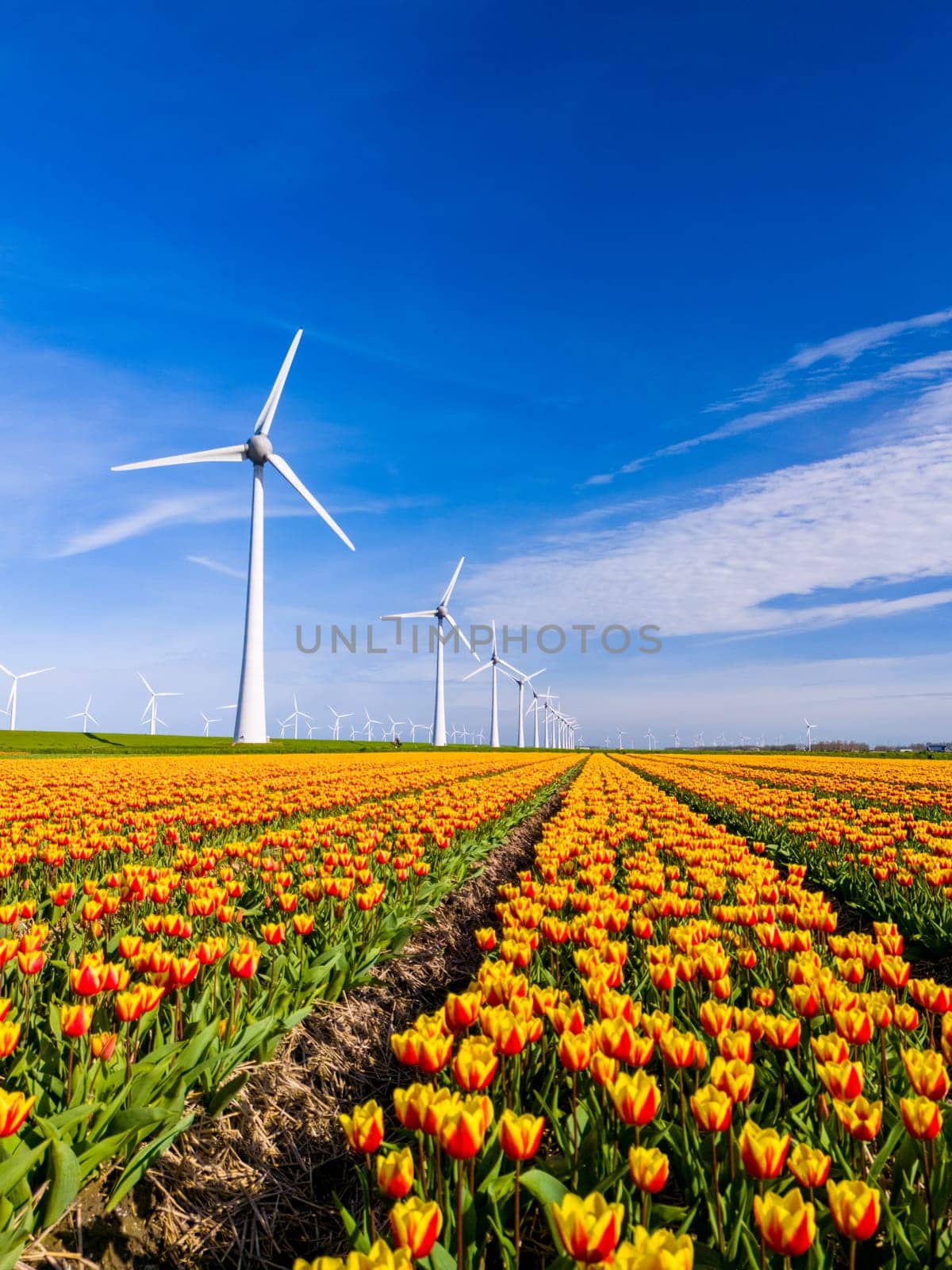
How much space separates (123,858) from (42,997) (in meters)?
5.24

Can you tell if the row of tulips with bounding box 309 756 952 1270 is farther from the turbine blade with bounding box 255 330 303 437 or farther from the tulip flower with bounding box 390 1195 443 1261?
the turbine blade with bounding box 255 330 303 437

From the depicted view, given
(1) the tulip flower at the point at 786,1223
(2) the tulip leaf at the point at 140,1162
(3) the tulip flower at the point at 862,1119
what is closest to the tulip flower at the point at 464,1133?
(1) the tulip flower at the point at 786,1223

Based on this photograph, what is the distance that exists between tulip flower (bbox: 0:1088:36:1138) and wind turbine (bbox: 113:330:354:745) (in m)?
60.5

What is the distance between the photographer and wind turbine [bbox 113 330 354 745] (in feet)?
201

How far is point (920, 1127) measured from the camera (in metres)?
2.77

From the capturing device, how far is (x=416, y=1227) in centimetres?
210

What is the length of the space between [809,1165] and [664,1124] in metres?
0.93

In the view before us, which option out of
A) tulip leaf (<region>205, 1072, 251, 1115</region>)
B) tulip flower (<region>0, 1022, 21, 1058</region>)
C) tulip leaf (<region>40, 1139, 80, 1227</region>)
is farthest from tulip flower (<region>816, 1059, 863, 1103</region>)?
tulip flower (<region>0, 1022, 21, 1058</region>)

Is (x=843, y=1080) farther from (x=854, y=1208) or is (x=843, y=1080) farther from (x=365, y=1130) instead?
(x=365, y=1130)

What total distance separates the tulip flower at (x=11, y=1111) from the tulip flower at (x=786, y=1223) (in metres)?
2.59

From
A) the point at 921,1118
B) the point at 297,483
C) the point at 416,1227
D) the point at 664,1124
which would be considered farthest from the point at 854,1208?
the point at 297,483

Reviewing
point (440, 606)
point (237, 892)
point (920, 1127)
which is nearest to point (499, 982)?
point (920, 1127)

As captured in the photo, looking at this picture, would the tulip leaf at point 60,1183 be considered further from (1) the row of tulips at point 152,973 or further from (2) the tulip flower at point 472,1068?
(2) the tulip flower at point 472,1068

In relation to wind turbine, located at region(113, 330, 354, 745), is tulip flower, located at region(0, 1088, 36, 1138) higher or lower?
lower
